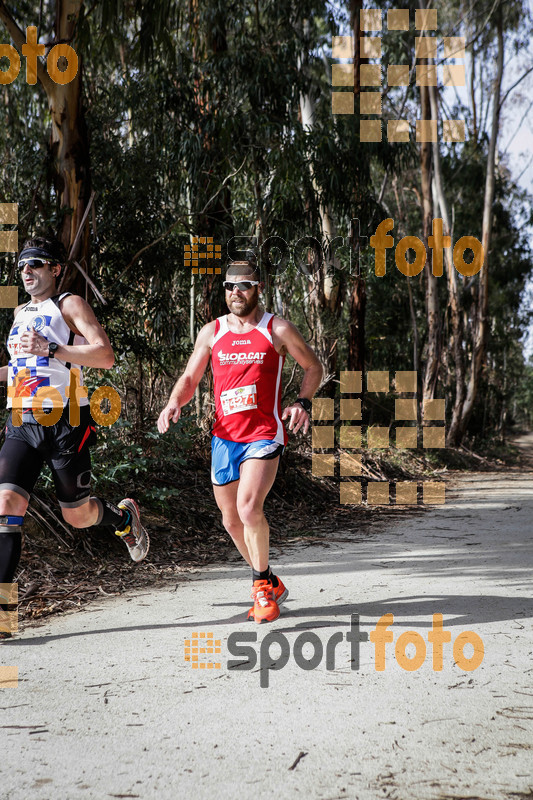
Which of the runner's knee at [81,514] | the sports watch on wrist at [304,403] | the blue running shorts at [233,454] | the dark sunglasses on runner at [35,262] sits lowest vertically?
the runner's knee at [81,514]

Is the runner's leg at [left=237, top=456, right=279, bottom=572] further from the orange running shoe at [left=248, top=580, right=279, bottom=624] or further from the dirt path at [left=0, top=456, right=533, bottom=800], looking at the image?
the dirt path at [left=0, top=456, right=533, bottom=800]

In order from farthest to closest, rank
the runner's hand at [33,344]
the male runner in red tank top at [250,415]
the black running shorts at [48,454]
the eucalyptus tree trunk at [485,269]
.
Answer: the eucalyptus tree trunk at [485,269] < the male runner in red tank top at [250,415] < the black running shorts at [48,454] < the runner's hand at [33,344]

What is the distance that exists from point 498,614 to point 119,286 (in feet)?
19.3

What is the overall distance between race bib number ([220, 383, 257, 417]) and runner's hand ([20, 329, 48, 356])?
107 centimetres

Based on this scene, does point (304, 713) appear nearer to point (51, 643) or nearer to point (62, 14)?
point (51, 643)

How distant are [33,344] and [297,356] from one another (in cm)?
153

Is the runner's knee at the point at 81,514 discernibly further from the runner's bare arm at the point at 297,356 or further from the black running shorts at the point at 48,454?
the runner's bare arm at the point at 297,356

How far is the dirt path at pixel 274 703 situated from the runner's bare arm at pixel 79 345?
1513 millimetres

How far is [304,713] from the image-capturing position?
3.28 m

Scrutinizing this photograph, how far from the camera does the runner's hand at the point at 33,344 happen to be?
14.6ft

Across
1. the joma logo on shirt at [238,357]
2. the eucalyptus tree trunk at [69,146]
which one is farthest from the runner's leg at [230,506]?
the eucalyptus tree trunk at [69,146]

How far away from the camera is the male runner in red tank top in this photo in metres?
4.73

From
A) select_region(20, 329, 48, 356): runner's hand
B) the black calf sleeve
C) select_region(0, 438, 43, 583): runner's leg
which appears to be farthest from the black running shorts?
select_region(20, 329, 48, 356): runner's hand

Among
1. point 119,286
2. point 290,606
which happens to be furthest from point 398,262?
point 290,606
